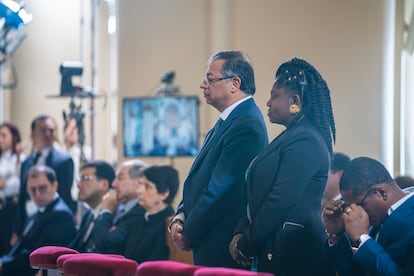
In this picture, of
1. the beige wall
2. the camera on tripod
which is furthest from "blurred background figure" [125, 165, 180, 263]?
the camera on tripod

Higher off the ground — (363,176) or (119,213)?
(363,176)

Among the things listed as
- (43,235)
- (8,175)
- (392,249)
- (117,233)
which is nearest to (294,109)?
(392,249)

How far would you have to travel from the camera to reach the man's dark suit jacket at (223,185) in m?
3.55

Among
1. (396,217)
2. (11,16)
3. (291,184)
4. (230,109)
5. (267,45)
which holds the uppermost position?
(11,16)

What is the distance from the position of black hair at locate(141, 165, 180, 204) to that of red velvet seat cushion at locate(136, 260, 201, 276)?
2.30 m

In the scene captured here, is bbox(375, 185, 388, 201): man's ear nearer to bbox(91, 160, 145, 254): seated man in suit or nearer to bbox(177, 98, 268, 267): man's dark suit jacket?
bbox(177, 98, 268, 267): man's dark suit jacket

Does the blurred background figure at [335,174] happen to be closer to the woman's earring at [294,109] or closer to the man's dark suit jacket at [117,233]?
the woman's earring at [294,109]

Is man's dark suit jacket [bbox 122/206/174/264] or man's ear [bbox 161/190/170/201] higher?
man's ear [bbox 161/190/170/201]

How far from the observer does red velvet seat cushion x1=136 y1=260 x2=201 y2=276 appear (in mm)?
2441

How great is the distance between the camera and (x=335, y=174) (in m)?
3.61

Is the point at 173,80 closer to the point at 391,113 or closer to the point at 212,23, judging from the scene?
the point at 212,23

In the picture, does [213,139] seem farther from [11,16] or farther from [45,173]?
[11,16]

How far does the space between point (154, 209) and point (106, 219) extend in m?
0.54

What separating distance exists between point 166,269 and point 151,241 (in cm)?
229
